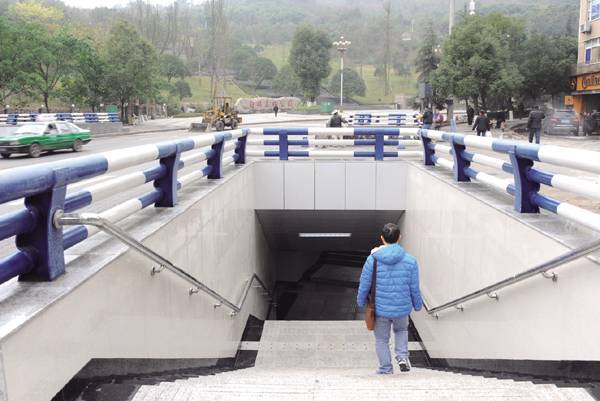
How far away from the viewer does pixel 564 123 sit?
27.7 m

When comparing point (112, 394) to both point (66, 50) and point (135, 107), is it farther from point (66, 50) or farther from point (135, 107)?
point (135, 107)

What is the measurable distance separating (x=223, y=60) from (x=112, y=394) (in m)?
103

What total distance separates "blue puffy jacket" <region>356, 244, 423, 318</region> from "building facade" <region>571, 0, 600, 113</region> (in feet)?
100.0

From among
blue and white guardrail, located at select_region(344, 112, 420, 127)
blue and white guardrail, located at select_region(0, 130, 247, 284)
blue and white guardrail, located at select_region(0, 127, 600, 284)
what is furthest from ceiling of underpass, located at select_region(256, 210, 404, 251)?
blue and white guardrail, located at select_region(344, 112, 420, 127)

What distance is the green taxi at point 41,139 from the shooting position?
19.2 metres

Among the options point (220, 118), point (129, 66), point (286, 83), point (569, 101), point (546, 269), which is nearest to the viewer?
point (546, 269)

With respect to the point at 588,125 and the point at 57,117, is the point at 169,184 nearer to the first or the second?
the point at 588,125

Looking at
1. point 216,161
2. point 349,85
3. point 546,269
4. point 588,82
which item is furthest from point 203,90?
point 546,269

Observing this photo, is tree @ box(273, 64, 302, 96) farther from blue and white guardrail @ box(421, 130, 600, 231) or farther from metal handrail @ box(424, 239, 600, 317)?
metal handrail @ box(424, 239, 600, 317)

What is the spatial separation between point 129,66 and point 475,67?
25346 millimetres

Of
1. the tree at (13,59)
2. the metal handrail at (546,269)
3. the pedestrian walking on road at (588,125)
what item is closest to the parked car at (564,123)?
the pedestrian walking on road at (588,125)

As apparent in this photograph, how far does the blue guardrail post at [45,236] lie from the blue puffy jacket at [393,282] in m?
2.51

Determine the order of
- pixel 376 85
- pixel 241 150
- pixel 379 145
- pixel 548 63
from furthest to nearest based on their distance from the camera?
pixel 376 85, pixel 548 63, pixel 379 145, pixel 241 150

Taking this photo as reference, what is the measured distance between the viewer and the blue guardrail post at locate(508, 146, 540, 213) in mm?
4914
